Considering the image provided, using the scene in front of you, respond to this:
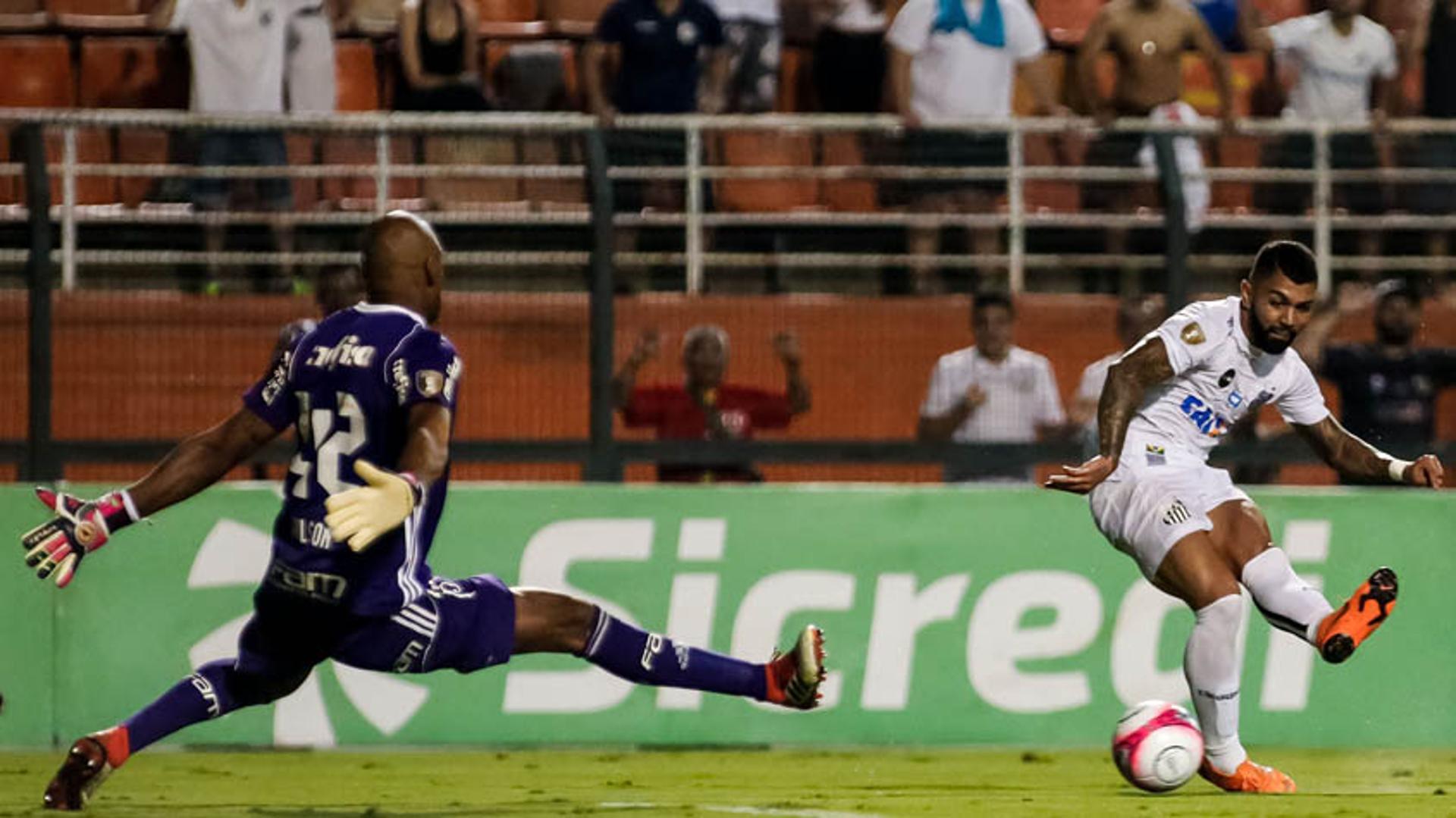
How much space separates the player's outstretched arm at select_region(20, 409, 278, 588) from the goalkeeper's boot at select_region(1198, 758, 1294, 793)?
142 inches

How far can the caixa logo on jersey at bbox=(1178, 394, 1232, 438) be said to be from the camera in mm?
9562

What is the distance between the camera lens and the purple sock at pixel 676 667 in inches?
333

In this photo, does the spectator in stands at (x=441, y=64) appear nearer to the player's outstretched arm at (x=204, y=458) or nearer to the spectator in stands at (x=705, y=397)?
the spectator in stands at (x=705, y=397)

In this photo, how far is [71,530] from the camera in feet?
25.9

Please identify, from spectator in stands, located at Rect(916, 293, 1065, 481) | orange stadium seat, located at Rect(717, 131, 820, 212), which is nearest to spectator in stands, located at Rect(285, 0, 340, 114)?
orange stadium seat, located at Rect(717, 131, 820, 212)

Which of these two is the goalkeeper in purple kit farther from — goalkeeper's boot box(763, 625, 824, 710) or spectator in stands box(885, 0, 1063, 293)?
spectator in stands box(885, 0, 1063, 293)

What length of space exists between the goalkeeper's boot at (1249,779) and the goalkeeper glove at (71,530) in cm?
390

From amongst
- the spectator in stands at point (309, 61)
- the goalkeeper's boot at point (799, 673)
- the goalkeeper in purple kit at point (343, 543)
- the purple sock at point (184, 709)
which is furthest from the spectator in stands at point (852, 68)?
the purple sock at point (184, 709)

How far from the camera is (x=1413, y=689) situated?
1205 cm

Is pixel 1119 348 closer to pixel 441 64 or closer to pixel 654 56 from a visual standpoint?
pixel 654 56

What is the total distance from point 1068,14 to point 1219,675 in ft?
24.4

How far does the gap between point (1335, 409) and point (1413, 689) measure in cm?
139

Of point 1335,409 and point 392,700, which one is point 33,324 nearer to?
point 392,700

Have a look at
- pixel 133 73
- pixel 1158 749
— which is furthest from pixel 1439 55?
pixel 133 73
